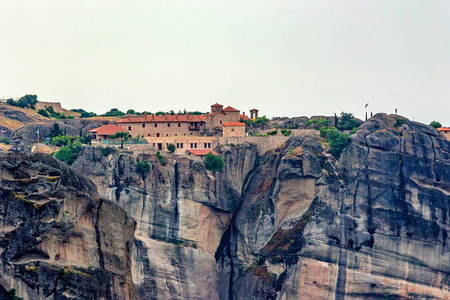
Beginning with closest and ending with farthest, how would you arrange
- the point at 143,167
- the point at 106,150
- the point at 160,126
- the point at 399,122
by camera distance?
1. the point at 143,167
2. the point at 106,150
3. the point at 399,122
4. the point at 160,126

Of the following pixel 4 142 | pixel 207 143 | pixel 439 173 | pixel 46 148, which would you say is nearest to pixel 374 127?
pixel 439 173

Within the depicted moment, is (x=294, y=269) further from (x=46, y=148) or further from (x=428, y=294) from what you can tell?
(x=46, y=148)

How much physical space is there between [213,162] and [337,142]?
518 inches

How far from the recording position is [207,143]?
107 meters

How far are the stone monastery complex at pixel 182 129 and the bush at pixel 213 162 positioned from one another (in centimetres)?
281

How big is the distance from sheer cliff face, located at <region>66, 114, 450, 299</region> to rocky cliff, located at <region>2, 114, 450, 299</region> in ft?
0.34

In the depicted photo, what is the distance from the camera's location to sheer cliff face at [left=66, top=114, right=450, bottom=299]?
319 feet

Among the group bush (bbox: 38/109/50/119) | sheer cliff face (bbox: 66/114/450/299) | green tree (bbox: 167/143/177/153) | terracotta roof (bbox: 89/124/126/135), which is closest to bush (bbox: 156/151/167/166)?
sheer cliff face (bbox: 66/114/450/299)

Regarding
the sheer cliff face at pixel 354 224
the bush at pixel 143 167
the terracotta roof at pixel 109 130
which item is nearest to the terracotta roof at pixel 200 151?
the bush at pixel 143 167

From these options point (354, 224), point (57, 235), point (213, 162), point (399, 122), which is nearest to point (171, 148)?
point (213, 162)

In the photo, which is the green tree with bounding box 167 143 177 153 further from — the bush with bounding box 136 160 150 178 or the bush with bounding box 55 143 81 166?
the bush with bounding box 55 143 81 166

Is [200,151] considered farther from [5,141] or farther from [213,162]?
[5,141]

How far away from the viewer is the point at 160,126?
356ft

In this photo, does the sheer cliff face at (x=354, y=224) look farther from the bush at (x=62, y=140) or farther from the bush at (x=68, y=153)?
the bush at (x=62, y=140)
